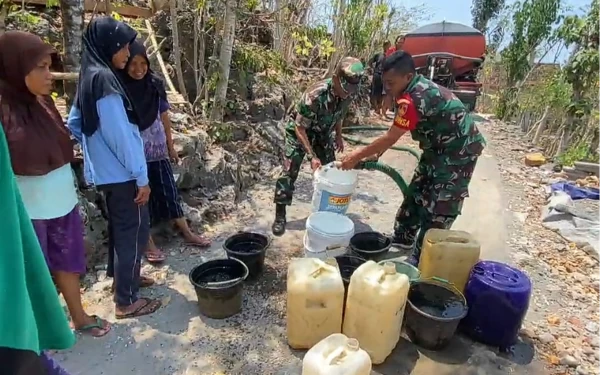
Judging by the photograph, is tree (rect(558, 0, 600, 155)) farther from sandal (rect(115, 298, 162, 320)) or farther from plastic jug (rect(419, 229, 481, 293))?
sandal (rect(115, 298, 162, 320))

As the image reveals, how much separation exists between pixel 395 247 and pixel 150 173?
7.16 ft

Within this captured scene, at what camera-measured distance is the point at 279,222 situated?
4012 millimetres

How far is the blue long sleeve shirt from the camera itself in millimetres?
2156

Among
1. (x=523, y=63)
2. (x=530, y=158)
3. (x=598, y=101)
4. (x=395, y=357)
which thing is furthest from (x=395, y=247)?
(x=523, y=63)

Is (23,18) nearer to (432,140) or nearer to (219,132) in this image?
(219,132)

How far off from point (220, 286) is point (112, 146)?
1064 millimetres

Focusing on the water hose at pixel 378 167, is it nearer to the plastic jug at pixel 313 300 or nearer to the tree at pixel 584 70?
the plastic jug at pixel 313 300

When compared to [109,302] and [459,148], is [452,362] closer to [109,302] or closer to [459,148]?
[459,148]

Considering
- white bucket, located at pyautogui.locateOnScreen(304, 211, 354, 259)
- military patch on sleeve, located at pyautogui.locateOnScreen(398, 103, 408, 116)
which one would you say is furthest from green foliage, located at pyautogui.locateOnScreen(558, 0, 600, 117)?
white bucket, located at pyautogui.locateOnScreen(304, 211, 354, 259)

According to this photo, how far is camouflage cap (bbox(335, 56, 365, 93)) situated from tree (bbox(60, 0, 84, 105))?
2.03 meters

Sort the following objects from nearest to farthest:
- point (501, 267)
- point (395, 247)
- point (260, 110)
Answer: point (501, 267) < point (395, 247) < point (260, 110)

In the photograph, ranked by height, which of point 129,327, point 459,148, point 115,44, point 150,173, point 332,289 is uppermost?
point 115,44

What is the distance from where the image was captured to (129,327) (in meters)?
2.64

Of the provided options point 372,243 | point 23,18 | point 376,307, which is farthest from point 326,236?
point 23,18
